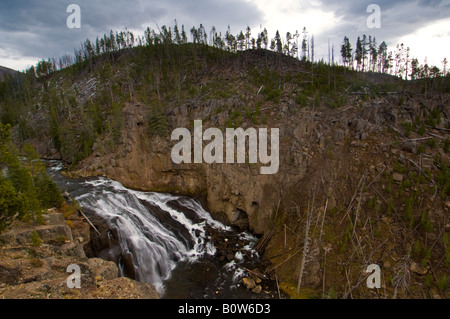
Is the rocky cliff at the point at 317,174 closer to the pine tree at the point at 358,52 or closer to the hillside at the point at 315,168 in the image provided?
the hillside at the point at 315,168

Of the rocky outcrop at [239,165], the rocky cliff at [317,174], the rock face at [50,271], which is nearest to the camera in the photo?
the rock face at [50,271]

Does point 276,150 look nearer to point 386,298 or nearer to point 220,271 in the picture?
point 220,271

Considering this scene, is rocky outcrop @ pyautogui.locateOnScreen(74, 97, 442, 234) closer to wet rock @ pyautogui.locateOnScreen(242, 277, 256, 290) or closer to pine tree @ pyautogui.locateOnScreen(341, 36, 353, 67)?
wet rock @ pyautogui.locateOnScreen(242, 277, 256, 290)

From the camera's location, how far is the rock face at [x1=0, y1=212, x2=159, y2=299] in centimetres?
1066

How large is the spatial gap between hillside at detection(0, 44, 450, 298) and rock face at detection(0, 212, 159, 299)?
12.2 m

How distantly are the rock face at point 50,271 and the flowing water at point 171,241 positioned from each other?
14.0 feet

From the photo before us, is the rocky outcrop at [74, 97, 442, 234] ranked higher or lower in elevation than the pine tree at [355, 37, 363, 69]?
lower

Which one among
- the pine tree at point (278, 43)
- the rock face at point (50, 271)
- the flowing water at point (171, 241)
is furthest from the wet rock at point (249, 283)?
the pine tree at point (278, 43)

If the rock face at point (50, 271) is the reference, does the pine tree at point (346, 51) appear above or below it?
above

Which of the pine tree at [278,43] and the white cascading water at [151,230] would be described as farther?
the pine tree at [278,43]

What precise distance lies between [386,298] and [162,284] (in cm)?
1563

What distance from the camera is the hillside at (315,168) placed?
695 inches

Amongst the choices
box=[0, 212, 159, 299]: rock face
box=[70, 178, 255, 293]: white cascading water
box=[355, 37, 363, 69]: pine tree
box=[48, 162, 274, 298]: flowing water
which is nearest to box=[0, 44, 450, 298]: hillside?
box=[48, 162, 274, 298]: flowing water

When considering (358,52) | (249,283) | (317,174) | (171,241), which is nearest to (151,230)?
(171,241)
